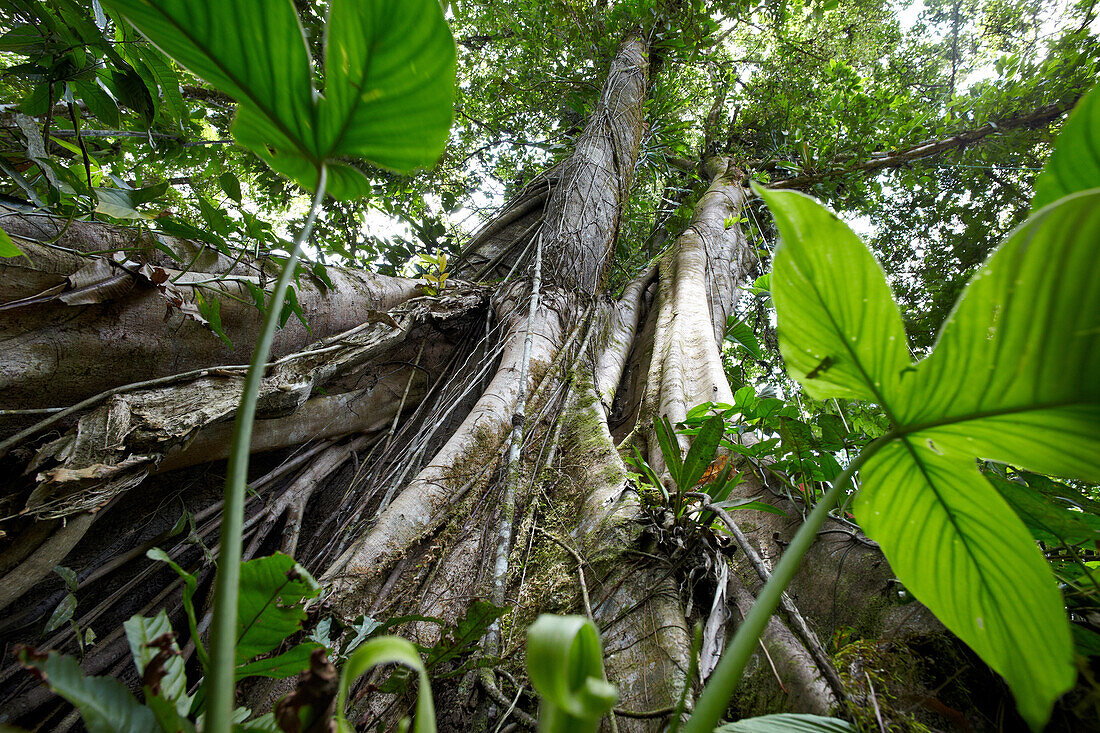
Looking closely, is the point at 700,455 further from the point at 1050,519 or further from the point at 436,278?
the point at 436,278

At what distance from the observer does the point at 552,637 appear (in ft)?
1.04

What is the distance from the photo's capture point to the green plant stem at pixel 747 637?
1.16 ft

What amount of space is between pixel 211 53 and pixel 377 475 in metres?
1.20

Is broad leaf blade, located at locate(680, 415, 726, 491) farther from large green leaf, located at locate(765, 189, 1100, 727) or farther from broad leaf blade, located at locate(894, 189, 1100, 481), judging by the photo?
broad leaf blade, located at locate(894, 189, 1100, 481)

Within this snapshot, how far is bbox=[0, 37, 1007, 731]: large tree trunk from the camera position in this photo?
79 centimetres

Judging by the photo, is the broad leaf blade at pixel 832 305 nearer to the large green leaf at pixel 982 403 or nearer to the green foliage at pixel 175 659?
the large green leaf at pixel 982 403

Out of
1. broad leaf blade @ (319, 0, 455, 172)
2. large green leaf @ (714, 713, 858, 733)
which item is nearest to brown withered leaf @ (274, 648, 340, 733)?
large green leaf @ (714, 713, 858, 733)

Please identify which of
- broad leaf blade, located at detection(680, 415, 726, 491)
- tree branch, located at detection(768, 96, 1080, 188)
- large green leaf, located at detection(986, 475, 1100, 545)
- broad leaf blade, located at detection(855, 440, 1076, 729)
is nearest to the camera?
broad leaf blade, located at detection(855, 440, 1076, 729)

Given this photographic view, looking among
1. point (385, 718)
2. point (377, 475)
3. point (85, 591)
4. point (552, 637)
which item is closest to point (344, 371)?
point (377, 475)

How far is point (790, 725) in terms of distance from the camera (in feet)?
1.59

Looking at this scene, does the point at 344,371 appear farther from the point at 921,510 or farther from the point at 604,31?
the point at 604,31

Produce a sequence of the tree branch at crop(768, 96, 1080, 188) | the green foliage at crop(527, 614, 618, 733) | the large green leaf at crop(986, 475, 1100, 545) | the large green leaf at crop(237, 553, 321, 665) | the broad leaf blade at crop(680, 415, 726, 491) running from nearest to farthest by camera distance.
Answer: the green foliage at crop(527, 614, 618, 733) < the large green leaf at crop(237, 553, 321, 665) < the large green leaf at crop(986, 475, 1100, 545) < the broad leaf blade at crop(680, 415, 726, 491) < the tree branch at crop(768, 96, 1080, 188)

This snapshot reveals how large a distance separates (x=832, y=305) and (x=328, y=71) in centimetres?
62

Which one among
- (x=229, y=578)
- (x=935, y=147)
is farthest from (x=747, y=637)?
(x=935, y=147)
